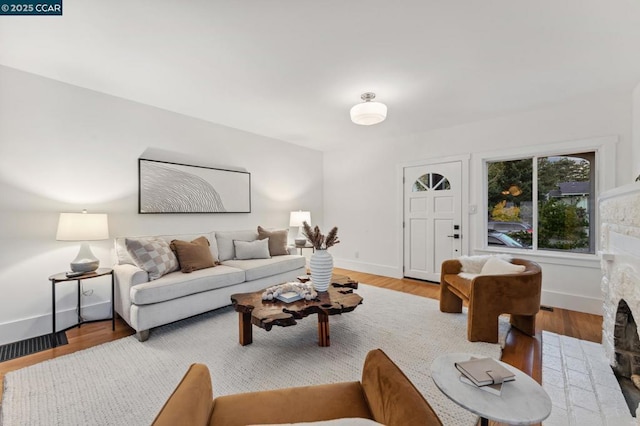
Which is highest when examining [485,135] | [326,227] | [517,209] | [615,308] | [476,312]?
[485,135]

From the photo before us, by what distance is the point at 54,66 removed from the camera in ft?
8.05

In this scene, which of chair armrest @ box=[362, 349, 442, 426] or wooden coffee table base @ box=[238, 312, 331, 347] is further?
wooden coffee table base @ box=[238, 312, 331, 347]

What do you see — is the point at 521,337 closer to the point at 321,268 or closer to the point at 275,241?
the point at 321,268

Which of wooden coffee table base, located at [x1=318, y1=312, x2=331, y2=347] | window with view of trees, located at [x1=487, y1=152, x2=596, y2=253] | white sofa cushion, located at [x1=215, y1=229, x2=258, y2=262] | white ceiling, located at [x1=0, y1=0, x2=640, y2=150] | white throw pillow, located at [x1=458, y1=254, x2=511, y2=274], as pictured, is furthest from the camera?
white sofa cushion, located at [x1=215, y1=229, x2=258, y2=262]

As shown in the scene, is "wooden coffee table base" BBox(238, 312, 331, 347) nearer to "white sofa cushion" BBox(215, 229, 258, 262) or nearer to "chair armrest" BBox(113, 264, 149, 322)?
"chair armrest" BBox(113, 264, 149, 322)

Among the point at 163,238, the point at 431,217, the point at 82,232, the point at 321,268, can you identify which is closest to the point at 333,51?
the point at 321,268

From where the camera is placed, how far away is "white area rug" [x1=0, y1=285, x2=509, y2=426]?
5.35 feet

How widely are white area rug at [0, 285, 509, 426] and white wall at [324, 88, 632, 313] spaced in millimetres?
1230

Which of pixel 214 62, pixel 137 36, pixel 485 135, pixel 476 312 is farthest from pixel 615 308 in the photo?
pixel 137 36

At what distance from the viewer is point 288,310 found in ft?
7.09

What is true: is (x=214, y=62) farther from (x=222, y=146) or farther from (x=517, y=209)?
(x=517, y=209)

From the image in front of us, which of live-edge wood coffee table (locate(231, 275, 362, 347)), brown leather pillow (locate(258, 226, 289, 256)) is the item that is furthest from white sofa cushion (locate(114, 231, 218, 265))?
live-edge wood coffee table (locate(231, 275, 362, 347))

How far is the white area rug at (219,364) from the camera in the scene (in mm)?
1630

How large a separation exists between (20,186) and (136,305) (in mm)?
1604
